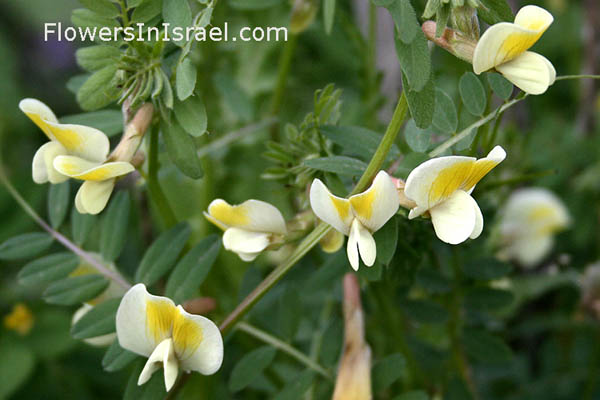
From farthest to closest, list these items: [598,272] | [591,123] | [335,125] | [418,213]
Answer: [591,123] → [598,272] → [335,125] → [418,213]

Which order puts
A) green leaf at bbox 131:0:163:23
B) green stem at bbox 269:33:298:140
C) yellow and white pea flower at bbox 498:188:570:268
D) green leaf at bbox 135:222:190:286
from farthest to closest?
1. yellow and white pea flower at bbox 498:188:570:268
2. green stem at bbox 269:33:298:140
3. green leaf at bbox 135:222:190:286
4. green leaf at bbox 131:0:163:23

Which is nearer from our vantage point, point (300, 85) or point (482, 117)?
point (482, 117)

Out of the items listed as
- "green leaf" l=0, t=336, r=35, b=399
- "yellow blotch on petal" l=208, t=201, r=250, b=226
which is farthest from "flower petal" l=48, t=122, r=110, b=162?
"green leaf" l=0, t=336, r=35, b=399

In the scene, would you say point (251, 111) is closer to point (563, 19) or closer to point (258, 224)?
point (258, 224)

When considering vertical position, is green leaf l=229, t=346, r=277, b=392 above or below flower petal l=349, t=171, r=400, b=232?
below

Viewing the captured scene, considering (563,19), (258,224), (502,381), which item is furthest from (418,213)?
(563,19)

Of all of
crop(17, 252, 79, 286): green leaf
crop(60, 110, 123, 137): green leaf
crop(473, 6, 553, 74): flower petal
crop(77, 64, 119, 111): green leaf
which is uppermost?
crop(473, 6, 553, 74): flower petal

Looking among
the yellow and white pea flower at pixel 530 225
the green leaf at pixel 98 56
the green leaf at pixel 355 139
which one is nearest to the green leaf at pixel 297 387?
the green leaf at pixel 355 139

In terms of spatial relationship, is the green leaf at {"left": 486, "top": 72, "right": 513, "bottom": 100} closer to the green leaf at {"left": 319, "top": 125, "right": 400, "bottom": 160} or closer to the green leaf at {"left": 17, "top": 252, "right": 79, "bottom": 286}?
the green leaf at {"left": 319, "top": 125, "right": 400, "bottom": 160}
